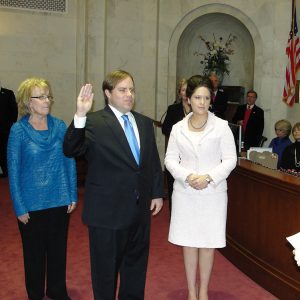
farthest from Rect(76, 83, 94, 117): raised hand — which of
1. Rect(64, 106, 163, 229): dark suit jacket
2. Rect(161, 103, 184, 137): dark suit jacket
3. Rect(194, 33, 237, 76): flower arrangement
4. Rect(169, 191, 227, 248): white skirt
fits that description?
Rect(194, 33, 237, 76): flower arrangement

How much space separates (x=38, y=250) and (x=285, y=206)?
1925 mm

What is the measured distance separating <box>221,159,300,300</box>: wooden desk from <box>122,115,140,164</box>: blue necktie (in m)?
1.32

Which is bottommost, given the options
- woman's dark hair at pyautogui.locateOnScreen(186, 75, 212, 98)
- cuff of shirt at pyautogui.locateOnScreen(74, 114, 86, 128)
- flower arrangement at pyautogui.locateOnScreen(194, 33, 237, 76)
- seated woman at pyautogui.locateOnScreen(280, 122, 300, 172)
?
seated woman at pyautogui.locateOnScreen(280, 122, 300, 172)

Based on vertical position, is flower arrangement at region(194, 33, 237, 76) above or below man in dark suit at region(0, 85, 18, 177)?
above

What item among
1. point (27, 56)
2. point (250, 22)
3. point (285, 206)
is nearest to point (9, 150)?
point (285, 206)

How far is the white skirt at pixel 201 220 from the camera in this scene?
343cm

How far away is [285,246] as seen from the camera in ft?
12.7

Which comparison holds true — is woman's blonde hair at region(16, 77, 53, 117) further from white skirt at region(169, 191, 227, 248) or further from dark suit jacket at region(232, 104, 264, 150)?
dark suit jacket at region(232, 104, 264, 150)

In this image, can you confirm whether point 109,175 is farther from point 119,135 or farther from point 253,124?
point 253,124

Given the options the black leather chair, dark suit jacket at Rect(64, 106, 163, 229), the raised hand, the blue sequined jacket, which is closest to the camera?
the raised hand

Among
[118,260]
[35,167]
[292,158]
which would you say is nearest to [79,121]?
[35,167]

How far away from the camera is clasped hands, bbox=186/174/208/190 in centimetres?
330

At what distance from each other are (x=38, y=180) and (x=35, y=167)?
93 mm

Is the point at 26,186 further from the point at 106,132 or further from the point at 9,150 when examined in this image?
the point at 106,132
